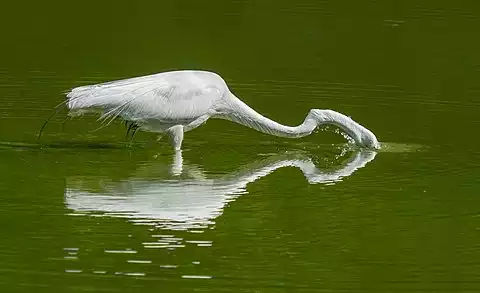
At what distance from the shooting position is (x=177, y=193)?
10156 millimetres

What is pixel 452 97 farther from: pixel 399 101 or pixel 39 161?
pixel 39 161

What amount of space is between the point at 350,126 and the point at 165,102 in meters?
1.64

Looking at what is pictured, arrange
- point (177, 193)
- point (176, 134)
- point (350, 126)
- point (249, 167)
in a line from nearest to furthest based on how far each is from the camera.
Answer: point (177, 193) < point (249, 167) < point (176, 134) < point (350, 126)

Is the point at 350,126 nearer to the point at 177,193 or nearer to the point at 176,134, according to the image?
the point at 176,134

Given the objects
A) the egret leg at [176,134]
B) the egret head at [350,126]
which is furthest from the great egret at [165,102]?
the egret head at [350,126]

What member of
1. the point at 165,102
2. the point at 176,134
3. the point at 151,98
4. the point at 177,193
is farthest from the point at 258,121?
the point at 177,193

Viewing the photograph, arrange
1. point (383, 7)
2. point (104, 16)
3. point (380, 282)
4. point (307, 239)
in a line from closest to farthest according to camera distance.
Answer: point (380, 282), point (307, 239), point (104, 16), point (383, 7)

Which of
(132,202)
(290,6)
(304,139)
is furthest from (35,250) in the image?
(290,6)

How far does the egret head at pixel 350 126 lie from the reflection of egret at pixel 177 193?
44 centimetres

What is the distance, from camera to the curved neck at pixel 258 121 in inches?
468

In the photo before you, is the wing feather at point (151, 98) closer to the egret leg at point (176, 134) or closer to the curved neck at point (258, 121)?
the egret leg at point (176, 134)

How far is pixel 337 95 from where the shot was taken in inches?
564

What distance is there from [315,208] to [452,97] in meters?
4.91

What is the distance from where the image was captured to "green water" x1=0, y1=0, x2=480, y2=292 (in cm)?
821
